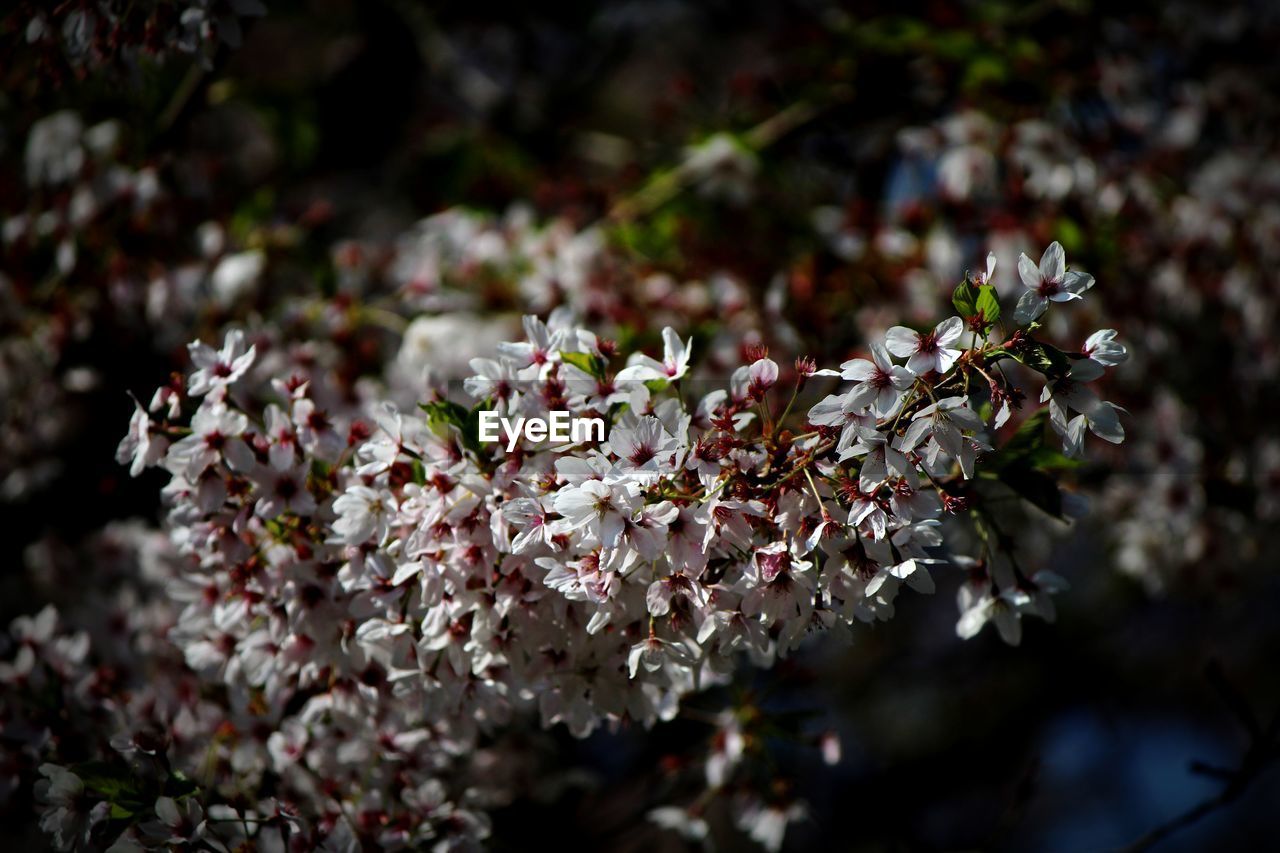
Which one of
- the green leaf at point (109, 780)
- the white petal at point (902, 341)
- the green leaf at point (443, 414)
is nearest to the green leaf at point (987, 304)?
the white petal at point (902, 341)

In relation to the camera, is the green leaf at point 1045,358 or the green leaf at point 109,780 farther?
the green leaf at point 109,780

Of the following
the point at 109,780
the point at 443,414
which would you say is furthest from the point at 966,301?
the point at 109,780

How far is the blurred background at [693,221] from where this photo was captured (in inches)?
115

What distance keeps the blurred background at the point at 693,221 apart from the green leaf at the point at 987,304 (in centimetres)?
103

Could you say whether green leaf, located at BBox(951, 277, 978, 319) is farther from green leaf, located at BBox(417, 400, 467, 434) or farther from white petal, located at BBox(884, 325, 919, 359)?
green leaf, located at BBox(417, 400, 467, 434)

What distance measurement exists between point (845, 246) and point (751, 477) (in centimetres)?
215

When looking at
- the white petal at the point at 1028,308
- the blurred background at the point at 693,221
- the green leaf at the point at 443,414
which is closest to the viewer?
the white petal at the point at 1028,308

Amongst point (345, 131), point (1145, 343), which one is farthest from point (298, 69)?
point (1145, 343)

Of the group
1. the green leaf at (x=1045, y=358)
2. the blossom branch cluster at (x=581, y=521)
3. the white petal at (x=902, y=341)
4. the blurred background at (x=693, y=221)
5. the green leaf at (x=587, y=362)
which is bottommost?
the blurred background at (x=693, y=221)

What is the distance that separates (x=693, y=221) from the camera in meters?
3.71

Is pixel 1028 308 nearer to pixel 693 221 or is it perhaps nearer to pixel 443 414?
pixel 443 414

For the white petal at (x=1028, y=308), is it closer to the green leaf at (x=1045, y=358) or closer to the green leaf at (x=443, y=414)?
the green leaf at (x=1045, y=358)

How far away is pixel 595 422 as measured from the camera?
167 cm

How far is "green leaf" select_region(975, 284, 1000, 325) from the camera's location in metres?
1.49
